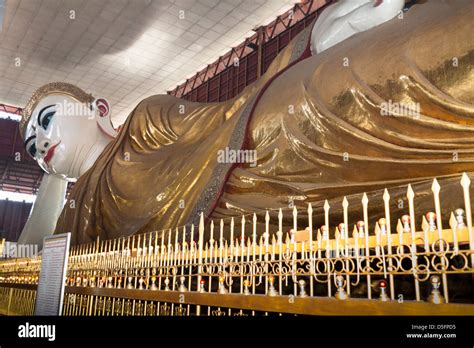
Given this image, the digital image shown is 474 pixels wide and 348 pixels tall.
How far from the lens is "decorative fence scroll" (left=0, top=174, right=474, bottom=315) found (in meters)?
1.43

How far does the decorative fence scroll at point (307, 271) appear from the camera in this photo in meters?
1.43

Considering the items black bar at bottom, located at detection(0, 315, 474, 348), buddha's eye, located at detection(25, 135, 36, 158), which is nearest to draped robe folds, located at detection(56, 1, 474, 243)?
black bar at bottom, located at detection(0, 315, 474, 348)

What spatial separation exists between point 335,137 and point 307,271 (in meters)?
1.11

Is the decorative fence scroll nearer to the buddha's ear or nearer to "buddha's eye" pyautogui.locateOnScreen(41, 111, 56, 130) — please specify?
the buddha's ear

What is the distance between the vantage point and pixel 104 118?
6.20 meters

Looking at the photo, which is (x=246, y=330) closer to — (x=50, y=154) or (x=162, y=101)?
(x=162, y=101)

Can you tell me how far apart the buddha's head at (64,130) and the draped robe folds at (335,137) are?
6.27ft

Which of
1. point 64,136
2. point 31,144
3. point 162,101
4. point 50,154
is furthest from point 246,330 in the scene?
point 31,144

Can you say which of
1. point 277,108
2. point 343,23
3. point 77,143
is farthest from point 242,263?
point 77,143

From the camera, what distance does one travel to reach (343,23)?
12.1 feet

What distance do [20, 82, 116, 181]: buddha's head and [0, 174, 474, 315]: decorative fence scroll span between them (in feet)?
8.48

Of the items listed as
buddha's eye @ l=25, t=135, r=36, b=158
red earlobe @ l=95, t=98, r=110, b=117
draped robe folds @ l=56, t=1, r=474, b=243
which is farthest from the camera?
red earlobe @ l=95, t=98, r=110, b=117

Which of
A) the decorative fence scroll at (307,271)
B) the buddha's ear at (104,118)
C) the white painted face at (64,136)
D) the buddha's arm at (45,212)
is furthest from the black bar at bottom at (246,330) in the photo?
the buddha's arm at (45,212)

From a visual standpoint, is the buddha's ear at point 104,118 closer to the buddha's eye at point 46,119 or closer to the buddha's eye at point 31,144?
the buddha's eye at point 46,119
